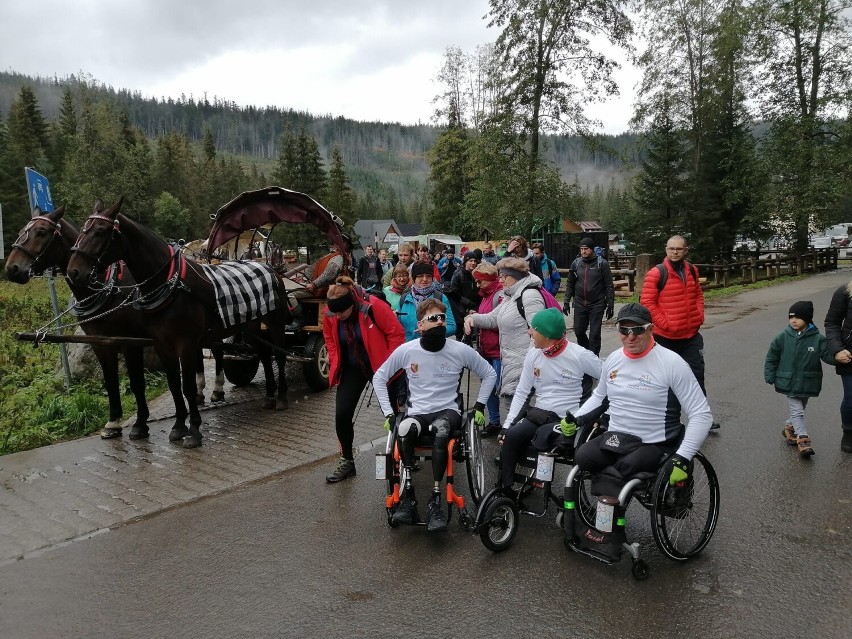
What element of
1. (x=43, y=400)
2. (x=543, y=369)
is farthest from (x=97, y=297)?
(x=543, y=369)

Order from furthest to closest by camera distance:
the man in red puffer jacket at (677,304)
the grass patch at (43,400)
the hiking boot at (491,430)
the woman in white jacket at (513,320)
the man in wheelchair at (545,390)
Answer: the grass patch at (43,400)
the hiking boot at (491,430)
the man in red puffer jacket at (677,304)
the woman in white jacket at (513,320)
the man in wheelchair at (545,390)

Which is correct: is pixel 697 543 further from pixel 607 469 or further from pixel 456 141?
pixel 456 141

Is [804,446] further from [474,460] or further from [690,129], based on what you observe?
[690,129]

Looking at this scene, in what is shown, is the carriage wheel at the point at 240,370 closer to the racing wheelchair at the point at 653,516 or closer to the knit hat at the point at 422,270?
the knit hat at the point at 422,270

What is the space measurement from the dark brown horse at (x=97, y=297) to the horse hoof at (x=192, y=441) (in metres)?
0.68

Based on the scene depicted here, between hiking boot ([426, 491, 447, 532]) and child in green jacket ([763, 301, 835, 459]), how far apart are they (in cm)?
371

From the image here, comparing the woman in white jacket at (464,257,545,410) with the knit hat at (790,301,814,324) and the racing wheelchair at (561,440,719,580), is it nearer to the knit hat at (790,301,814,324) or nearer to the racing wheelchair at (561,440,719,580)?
the racing wheelchair at (561,440,719,580)

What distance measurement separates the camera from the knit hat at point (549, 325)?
4.43 m

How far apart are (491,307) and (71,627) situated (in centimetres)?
482

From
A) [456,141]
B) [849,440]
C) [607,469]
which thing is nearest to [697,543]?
[607,469]

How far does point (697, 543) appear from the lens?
13.0ft

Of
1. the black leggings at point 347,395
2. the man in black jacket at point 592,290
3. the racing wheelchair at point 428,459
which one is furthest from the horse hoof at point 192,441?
the man in black jacket at point 592,290

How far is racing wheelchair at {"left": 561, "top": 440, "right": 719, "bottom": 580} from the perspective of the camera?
11.8 feet

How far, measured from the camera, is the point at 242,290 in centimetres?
769
